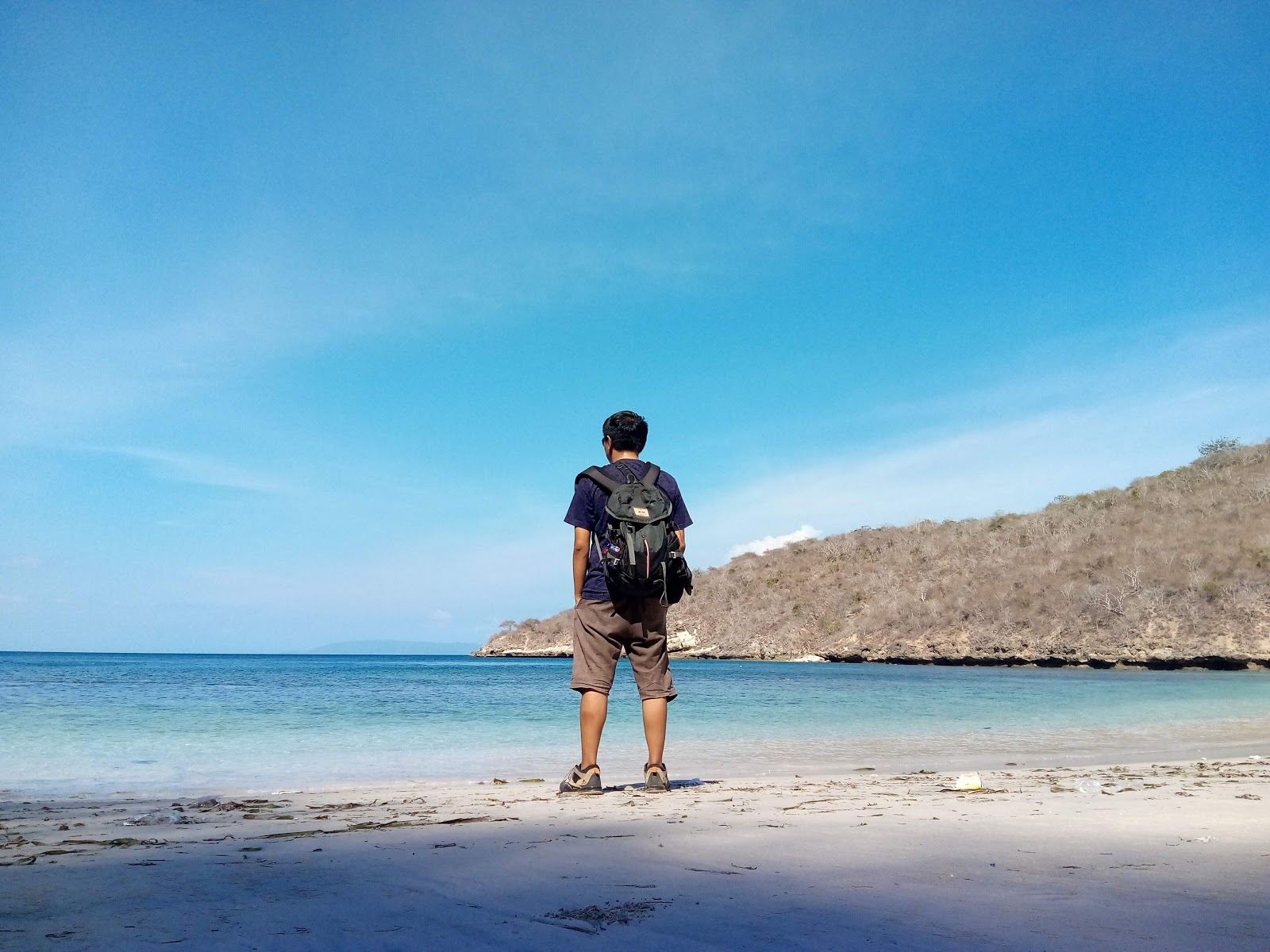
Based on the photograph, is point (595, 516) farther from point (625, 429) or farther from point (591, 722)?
point (591, 722)

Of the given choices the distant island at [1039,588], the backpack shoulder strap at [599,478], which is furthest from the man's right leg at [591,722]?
the distant island at [1039,588]

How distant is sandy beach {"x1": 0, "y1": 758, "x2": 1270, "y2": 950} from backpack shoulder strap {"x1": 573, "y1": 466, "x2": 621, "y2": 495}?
1.69m

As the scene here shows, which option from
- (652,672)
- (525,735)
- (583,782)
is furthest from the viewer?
(525,735)

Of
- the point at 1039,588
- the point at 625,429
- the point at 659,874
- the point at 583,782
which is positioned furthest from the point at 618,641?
the point at 1039,588

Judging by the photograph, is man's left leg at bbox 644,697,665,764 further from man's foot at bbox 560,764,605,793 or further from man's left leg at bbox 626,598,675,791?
man's foot at bbox 560,764,605,793

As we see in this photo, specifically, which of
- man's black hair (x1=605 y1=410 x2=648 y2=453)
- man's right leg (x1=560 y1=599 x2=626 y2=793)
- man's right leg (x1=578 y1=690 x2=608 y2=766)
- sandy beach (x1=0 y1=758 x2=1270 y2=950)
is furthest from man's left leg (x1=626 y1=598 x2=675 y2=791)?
man's black hair (x1=605 y1=410 x2=648 y2=453)

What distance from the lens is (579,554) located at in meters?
5.09

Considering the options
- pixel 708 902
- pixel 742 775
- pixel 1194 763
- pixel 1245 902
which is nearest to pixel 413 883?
pixel 708 902

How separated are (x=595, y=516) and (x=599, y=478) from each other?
8.8 inches

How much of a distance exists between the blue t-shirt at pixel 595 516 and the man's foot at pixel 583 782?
3.25 ft

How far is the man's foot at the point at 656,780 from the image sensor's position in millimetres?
5070

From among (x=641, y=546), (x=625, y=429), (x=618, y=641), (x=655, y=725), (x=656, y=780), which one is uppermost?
(x=625, y=429)

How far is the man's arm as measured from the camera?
Result: 5086 mm

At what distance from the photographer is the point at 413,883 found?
2580 millimetres
